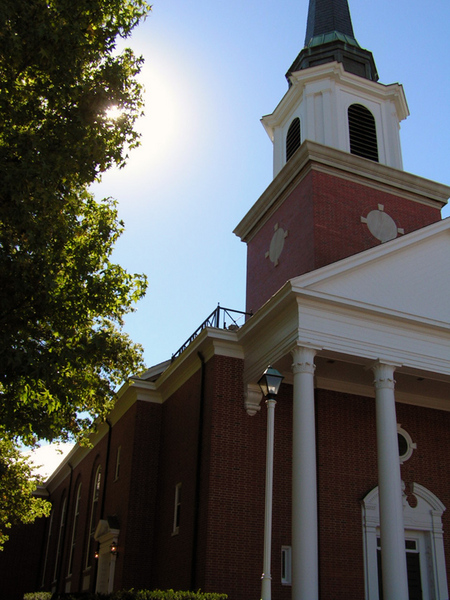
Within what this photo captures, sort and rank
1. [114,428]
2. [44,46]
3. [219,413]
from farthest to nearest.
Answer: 1. [114,428]
2. [219,413]
3. [44,46]

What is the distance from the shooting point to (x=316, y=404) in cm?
1852

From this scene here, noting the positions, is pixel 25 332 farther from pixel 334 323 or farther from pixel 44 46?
pixel 334 323

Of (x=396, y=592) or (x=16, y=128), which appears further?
(x=396, y=592)

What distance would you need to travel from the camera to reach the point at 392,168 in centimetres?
2220

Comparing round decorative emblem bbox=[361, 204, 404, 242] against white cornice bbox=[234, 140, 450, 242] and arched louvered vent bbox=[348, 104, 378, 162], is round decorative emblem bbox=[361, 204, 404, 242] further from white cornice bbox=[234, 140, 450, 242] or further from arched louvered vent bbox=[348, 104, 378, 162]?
arched louvered vent bbox=[348, 104, 378, 162]

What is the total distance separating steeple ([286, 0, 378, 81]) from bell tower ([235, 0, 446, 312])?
1.6 inches

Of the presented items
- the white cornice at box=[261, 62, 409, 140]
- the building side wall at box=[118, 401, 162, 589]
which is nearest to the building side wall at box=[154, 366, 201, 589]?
the building side wall at box=[118, 401, 162, 589]

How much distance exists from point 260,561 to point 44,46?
1312 cm

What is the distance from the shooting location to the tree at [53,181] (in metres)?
11.4

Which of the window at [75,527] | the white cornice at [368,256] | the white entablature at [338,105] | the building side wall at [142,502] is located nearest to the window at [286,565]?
the building side wall at [142,502]

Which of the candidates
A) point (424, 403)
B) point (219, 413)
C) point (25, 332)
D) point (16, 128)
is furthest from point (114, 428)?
point (16, 128)

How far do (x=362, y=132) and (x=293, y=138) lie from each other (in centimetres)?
266

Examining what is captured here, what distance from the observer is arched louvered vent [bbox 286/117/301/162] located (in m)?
24.5

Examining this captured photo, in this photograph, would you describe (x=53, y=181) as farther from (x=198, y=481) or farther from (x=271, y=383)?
(x=198, y=481)
